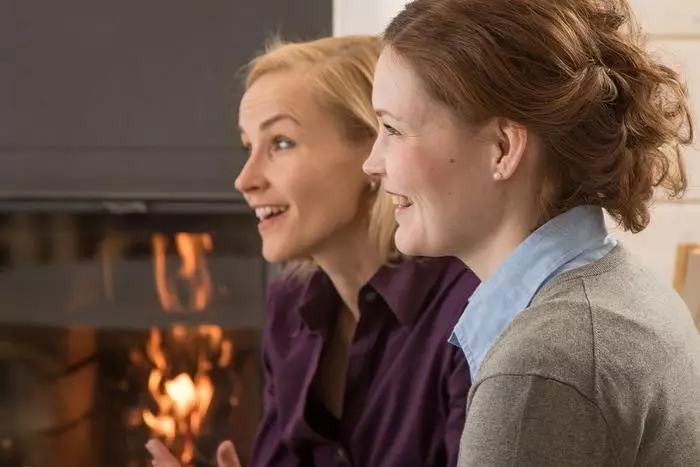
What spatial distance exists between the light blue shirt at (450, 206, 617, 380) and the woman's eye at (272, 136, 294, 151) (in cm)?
55

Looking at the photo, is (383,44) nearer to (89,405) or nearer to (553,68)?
(553,68)

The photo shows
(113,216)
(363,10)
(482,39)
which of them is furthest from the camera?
(113,216)

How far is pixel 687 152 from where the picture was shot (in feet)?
5.32

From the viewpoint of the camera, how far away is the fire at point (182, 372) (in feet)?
7.06

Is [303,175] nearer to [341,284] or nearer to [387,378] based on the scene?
[341,284]

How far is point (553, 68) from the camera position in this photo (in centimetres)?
88

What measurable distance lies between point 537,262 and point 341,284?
1.94 feet

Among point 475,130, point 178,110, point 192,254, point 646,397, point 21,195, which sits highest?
point 475,130

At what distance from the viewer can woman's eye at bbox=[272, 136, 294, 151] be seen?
142 cm

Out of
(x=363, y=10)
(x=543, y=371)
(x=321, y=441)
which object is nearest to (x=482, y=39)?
(x=543, y=371)

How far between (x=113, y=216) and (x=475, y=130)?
1.37 m

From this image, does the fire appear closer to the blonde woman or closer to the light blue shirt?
the blonde woman

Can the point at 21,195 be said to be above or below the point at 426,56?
below

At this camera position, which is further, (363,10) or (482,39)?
(363,10)
